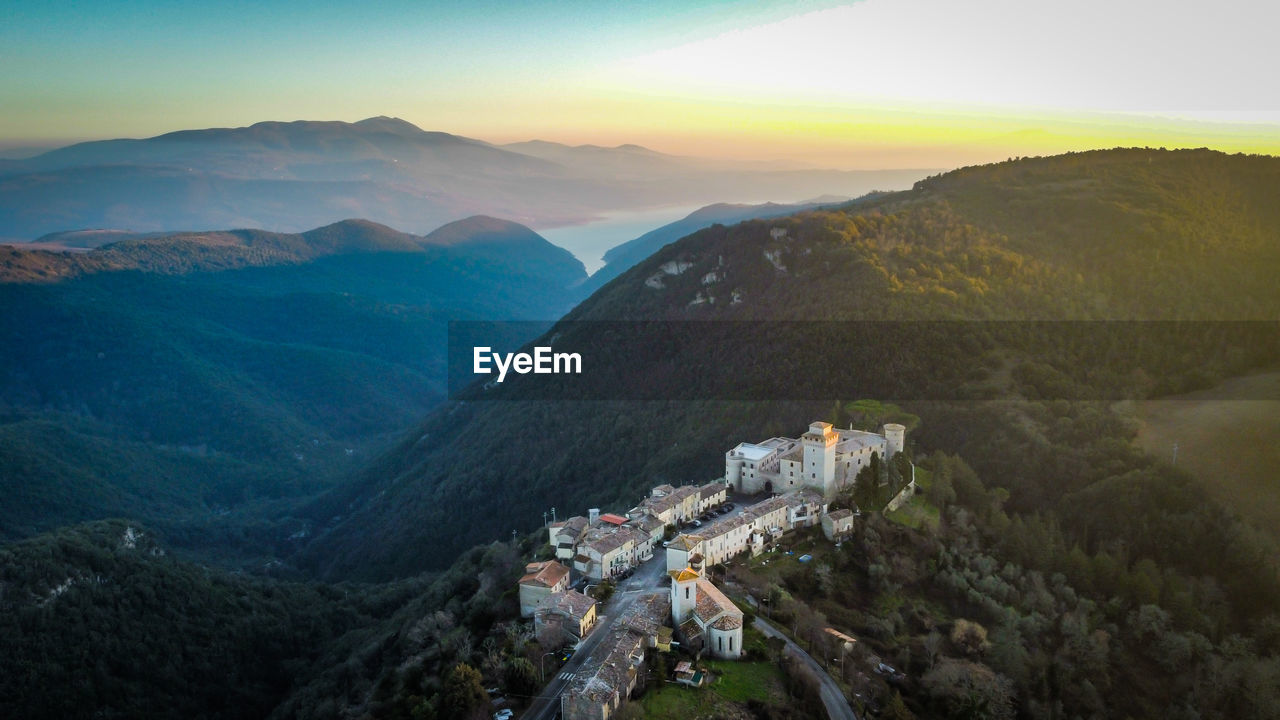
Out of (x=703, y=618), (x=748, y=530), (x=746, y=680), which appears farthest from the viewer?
(x=748, y=530)

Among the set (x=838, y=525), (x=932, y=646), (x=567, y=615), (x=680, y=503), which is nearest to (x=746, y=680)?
(x=567, y=615)

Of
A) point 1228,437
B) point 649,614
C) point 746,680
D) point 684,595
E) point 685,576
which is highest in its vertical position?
point 1228,437

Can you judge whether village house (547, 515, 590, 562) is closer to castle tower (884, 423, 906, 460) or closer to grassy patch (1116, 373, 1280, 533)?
castle tower (884, 423, 906, 460)

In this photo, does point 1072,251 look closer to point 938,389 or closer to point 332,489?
point 938,389

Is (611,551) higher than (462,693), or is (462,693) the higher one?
(611,551)

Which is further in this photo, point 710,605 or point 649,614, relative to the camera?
point 649,614

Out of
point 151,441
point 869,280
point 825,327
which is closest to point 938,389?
point 825,327

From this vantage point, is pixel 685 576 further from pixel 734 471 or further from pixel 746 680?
pixel 734 471
